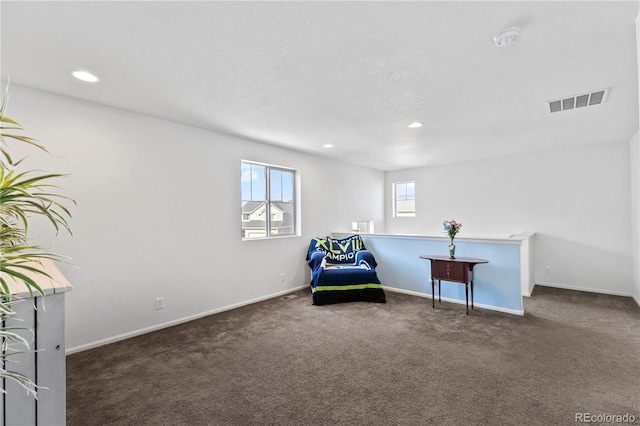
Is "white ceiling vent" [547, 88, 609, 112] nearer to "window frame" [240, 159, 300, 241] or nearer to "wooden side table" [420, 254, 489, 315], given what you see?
"wooden side table" [420, 254, 489, 315]

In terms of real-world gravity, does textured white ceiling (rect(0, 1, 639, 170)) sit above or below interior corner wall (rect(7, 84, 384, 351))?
above

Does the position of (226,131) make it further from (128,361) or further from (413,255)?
(413,255)

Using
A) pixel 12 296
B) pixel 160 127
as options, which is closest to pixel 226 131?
pixel 160 127

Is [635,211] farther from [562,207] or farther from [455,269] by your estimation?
[455,269]

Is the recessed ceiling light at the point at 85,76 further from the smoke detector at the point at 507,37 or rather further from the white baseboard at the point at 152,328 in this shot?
the smoke detector at the point at 507,37

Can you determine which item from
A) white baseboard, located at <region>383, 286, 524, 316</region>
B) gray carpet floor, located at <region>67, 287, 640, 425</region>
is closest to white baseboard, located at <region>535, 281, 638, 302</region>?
gray carpet floor, located at <region>67, 287, 640, 425</region>

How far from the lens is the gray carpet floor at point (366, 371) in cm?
187

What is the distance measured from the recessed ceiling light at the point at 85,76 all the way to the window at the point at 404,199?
6.07 m

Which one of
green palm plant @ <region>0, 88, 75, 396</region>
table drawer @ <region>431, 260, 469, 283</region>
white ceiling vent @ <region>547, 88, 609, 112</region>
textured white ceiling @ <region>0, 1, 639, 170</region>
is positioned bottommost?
table drawer @ <region>431, 260, 469, 283</region>

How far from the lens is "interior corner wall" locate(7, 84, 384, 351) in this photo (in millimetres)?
2750

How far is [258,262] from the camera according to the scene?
14.3 feet

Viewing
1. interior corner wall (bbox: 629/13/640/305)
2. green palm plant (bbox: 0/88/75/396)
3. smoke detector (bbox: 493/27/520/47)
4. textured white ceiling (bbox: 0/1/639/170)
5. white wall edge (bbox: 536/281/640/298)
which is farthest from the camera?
white wall edge (bbox: 536/281/640/298)

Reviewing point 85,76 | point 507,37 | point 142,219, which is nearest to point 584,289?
point 507,37

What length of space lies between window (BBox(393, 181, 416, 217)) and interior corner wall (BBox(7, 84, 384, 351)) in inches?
144
